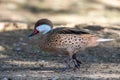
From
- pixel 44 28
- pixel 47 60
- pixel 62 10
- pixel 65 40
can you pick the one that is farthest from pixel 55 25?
pixel 65 40

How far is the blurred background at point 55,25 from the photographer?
8219 millimetres

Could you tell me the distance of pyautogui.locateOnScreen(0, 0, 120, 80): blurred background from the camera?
27.0 ft

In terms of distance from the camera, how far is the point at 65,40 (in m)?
8.22

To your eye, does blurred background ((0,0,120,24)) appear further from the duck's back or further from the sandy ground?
the duck's back

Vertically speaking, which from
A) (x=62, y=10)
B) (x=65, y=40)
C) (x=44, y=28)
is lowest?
(x=62, y=10)

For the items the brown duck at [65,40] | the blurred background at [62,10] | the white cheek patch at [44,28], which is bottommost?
the blurred background at [62,10]

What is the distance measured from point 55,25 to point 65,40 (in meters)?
4.64

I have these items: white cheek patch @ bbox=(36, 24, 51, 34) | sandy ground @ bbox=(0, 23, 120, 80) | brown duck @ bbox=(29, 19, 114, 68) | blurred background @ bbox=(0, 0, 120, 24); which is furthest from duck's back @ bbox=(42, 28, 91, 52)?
blurred background @ bbox=(0, 0, 120, 24)

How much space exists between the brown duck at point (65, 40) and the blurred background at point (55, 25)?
0.37 metres

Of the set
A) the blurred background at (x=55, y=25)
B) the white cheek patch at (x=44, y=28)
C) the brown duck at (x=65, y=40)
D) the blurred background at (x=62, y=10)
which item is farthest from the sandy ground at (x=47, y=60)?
the blurred background at (x=62, y=10)

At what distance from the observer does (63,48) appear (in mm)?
8180

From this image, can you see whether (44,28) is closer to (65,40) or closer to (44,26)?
(44,26)

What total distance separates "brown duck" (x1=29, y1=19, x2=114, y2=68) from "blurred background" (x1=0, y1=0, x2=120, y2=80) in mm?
370

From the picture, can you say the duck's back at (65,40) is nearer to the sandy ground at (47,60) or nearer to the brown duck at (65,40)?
the brown duck at (65,40)
